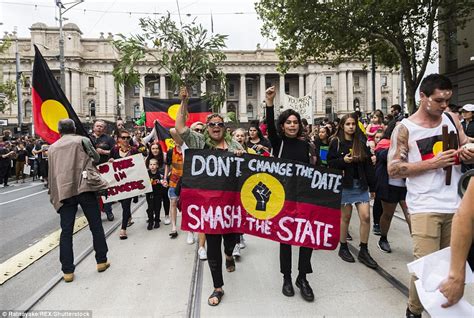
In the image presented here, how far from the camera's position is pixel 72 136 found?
14.6ft

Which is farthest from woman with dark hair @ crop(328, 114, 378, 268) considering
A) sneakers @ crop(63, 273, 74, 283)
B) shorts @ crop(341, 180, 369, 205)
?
sneakers @ crop(63, 273, 74, 283)

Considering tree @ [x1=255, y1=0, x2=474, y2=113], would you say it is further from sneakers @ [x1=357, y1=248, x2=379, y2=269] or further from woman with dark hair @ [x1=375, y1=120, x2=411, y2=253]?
sneakers @ [x1=357, y1=248, x2=379, y2=269]

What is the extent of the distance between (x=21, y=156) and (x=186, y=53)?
1464cm

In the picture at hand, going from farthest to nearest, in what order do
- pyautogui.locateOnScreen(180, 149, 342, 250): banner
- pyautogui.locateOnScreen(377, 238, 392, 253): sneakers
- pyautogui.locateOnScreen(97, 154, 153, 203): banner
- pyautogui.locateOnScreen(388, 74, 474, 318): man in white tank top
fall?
1. pyautogui.locateOnScreen(97, 154, 153, 203): banner
2. pyautogui.locateOnScreen(377, 238, 392, 253): sneakers
3. pyautogui.locateOnScreen(180, 149, 342, 250): banner
4. pyautogui.locateOnScreen(388, 74, 474, 318): man in white tank top

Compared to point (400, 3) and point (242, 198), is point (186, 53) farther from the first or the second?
point (400, 3)

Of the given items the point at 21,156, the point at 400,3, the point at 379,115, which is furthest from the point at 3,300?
the point at 21,156

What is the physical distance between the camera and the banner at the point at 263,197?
11.7 ft

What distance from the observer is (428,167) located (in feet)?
8.68

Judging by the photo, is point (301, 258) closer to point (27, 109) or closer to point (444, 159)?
point (444, 159)

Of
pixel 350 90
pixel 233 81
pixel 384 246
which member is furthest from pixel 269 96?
pixel 233 81

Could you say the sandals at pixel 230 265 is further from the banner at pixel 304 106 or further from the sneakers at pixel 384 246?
the banner at pixel 304 106

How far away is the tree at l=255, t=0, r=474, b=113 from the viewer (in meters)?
12.7

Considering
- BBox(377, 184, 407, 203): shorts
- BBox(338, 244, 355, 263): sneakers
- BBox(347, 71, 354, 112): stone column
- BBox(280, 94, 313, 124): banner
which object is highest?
BBox(347, 71, 354, 112): stone column

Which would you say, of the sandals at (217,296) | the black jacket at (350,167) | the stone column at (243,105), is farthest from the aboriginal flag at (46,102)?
the stone column at (243,105)
